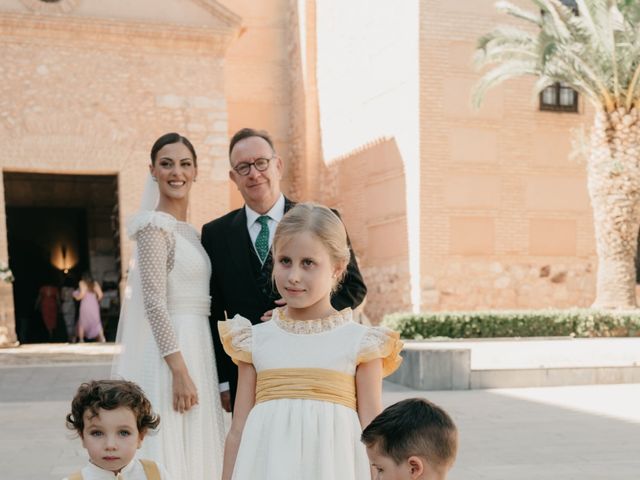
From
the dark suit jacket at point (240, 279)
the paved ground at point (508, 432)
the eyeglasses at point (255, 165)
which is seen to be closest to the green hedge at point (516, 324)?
the paved ground at point (508, 432)

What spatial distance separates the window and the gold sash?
15431mm

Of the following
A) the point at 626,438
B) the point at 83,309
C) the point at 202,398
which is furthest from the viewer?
the point at 83,309

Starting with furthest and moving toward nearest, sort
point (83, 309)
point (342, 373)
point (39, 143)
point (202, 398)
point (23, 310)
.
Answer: point (23, 310) → point (83, 309) → point (39, 143) → point (202, 398) → point (342, 373)

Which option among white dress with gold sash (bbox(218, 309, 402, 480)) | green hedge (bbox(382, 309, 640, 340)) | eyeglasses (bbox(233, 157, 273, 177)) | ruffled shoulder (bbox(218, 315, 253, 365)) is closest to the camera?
white dress with gold sash (bbox(218, 309, 402, 480))

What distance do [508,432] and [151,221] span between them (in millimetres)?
4288

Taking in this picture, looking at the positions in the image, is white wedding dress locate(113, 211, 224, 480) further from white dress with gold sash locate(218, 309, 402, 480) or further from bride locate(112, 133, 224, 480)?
white dress with gold sash locate(218, 309, 402, 480)

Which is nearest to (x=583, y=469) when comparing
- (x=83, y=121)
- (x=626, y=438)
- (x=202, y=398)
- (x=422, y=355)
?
(x=626, y=438)

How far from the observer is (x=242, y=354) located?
257 cm

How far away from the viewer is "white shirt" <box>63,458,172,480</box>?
7.95ft

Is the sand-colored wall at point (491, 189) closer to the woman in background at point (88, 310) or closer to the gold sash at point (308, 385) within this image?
the woman in background at point (88, 310)

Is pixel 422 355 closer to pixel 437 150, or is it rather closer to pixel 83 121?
pixel 437 150

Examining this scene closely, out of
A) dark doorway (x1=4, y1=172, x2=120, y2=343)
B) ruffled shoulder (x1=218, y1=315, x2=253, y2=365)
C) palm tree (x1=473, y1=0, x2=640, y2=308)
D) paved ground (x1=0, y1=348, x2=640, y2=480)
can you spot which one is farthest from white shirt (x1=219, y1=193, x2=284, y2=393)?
dark doorway (x1=4, y1=172, x2=120, y2=343)

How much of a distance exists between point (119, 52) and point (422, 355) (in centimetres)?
997

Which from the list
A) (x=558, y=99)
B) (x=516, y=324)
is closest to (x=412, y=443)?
(x=516, y=324)
